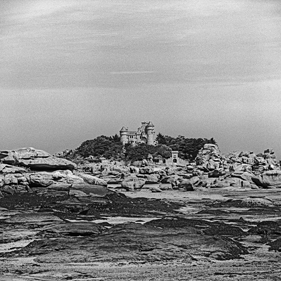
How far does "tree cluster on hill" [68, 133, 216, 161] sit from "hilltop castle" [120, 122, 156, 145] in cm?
295

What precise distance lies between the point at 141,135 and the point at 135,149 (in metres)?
21.4

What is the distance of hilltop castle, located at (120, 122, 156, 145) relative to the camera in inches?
7116

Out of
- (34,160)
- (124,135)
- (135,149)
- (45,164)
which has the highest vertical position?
(124,135)

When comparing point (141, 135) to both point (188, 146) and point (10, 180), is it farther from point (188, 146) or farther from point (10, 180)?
point (10, 180)

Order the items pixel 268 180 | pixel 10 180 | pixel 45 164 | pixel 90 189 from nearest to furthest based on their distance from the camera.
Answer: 1. pixel 90 189
2. pixel 10 180
3. pixel 45 164
4. pixel 268 180

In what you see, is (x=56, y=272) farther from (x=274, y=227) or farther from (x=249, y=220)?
(x=249, y=220)

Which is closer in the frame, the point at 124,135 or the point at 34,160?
the point at 34,160

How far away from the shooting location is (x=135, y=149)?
545ft

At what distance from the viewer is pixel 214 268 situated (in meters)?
19.5

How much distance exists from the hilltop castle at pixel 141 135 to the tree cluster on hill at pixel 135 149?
295 cm

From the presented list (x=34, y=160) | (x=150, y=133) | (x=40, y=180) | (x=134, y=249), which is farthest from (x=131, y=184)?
(x=150, y=133)

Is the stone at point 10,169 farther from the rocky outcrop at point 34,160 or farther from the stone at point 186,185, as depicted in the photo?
the stone at point 186,185

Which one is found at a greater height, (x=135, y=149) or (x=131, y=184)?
(x=135, y=149)

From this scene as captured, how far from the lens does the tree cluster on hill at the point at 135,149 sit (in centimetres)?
16188
